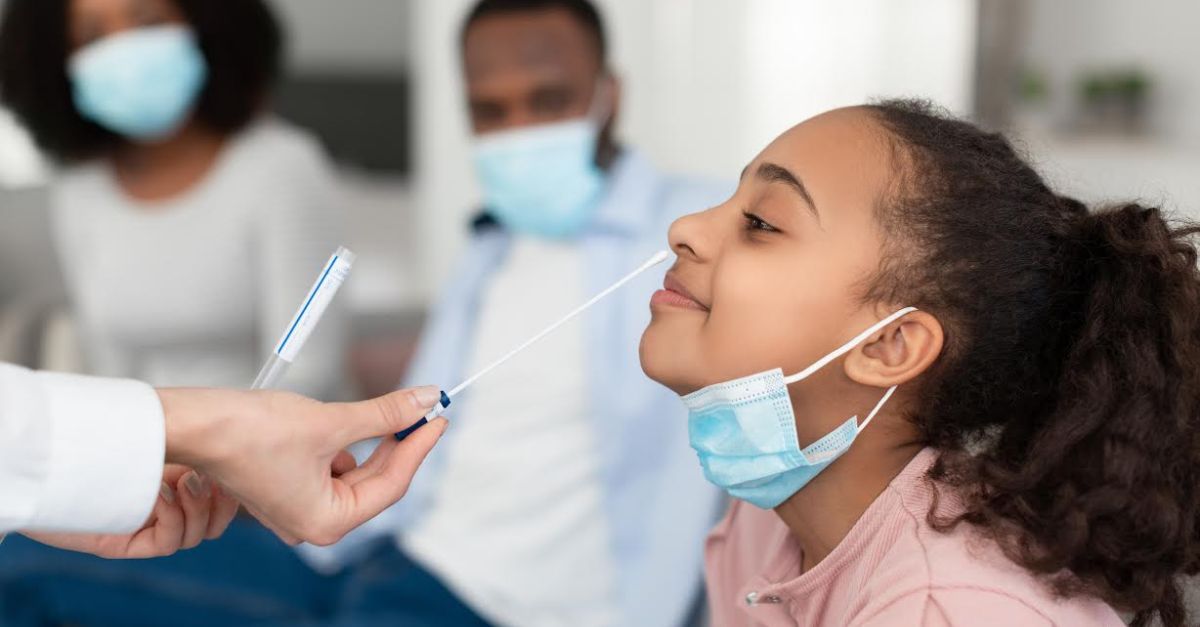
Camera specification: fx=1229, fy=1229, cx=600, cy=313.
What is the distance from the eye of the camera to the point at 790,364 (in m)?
0.97

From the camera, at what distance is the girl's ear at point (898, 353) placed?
0.95 m

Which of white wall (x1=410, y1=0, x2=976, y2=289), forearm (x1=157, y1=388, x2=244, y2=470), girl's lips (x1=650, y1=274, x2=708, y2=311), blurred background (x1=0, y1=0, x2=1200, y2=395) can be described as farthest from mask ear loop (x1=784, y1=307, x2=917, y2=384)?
white wall (x1=410, y1=0, x2=976, y2=289)

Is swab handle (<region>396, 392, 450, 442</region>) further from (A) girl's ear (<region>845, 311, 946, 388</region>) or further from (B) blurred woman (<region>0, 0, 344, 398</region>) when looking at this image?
Answer: (B) blurred woman (<region>0, 0, 344, 398</region>)

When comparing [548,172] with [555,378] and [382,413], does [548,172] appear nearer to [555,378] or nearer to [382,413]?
[555,378]

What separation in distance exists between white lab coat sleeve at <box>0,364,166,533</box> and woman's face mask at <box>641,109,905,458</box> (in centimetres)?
41

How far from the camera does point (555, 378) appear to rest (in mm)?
1657

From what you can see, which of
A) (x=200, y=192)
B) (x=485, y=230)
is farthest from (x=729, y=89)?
(x=200, y=192)

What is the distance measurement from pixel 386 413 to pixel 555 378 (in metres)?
0.78

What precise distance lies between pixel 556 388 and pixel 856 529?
737 millimetres

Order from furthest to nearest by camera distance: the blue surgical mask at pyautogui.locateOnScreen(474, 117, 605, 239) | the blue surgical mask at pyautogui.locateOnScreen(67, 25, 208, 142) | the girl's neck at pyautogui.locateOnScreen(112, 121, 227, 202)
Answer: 1. the girl's neck at pyautogui.locateOnScreen(112, 121, 227, 202)
2. the blue surgical mask at pyautogui.locateOnScreen(67, 25, 208, 142)
3. the blue surgical mask at pyautogui.locateOnScreen(474, 117, 605, 239)

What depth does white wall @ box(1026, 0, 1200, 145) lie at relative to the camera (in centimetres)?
319

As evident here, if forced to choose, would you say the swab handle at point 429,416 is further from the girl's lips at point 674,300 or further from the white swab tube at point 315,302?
the girl's lips at point 674,300

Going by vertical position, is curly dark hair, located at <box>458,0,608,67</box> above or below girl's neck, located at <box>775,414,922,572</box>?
above

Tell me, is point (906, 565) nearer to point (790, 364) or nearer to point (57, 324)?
point (790, 364)
